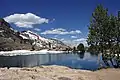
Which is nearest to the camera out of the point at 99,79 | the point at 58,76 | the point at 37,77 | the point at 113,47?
the point at 37,77

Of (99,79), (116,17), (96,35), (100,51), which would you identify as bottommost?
(99,79)

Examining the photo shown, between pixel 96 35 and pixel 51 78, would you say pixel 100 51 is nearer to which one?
pixel 96 35

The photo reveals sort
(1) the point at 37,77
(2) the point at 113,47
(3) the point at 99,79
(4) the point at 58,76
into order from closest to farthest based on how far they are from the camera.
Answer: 1. (1) the point at 37,77
2. (4) the point at 58,76
3. (3) the point at 99,79
4. (2) the point at 113,47

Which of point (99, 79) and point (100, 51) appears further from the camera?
point (100, 51)

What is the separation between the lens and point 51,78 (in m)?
25.2

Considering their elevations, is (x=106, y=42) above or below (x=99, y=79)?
above

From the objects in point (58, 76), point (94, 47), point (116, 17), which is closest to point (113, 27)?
point (116, 17)

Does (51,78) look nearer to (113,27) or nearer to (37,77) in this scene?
(37,77)

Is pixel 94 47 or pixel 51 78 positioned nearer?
pixel 51 78

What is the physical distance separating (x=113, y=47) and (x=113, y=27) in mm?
4309

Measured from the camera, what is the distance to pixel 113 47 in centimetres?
5278

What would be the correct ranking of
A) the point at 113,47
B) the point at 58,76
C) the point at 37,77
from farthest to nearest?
1. the point at 113,47
2. the point at 58,76
3. the point at 37,77

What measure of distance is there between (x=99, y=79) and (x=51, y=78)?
6.21m

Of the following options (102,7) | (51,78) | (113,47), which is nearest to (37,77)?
(51,78)
